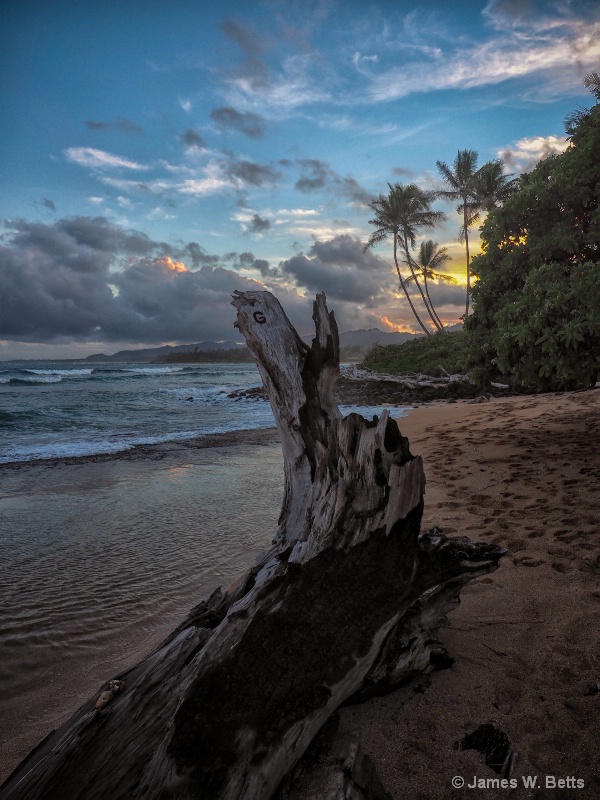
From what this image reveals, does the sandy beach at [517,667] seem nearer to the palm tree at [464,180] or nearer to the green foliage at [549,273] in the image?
the green foliage at [549,273]

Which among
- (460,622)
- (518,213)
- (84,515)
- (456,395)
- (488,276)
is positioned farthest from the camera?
(456,395)

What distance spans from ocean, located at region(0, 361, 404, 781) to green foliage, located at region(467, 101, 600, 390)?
4.50m

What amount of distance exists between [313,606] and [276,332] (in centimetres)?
203

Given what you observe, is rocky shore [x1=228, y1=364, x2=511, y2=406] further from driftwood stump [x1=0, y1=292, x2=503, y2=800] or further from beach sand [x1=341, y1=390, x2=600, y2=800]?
driftwood stump [x1=0, y1=292, x2=503, y2=800]

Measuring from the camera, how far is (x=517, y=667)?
2.38 metres

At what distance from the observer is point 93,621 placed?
361 cm

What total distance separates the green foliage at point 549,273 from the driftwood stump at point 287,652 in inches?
199

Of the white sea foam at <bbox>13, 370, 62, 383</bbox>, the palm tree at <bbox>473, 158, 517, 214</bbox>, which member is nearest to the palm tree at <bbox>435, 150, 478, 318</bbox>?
the palm tree at <bbox>473, 158, 517, 214</bbox>

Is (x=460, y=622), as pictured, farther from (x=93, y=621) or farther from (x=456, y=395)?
(x=456, y=395)

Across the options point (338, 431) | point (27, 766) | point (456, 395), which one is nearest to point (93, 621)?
point (27, 766)

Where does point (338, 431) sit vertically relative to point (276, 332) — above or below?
below

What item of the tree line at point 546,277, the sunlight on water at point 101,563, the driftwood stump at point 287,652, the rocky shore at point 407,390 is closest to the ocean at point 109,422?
the rocky shore at point 407,390

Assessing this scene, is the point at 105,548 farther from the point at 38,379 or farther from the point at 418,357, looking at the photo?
the point at 38,379

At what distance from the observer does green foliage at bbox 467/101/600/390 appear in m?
6.36
